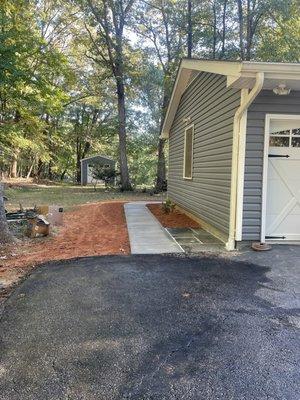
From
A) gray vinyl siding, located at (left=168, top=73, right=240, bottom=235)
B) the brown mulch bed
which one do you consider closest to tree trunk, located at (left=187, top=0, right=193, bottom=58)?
gray vinyl siding, located at (left=168, top=73, right=240, bottom=235)

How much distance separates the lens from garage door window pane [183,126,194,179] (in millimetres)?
8698

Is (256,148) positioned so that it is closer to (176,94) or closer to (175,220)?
(175,220)

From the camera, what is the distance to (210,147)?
6773mm

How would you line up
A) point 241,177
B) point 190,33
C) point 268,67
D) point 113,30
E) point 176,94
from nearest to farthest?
point 268,67 → point 241,177 → point 176,94 → point 190,33 → point 113,30

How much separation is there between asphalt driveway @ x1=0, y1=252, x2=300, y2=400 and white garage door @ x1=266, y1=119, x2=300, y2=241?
1546 mm

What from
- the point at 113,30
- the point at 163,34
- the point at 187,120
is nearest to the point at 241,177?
the point at 187,120

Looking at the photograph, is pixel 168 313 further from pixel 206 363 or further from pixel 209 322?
pixel 206 363

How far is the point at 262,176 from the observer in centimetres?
528

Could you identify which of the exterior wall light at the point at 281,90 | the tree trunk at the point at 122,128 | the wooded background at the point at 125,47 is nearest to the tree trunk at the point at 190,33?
the wooded background at the point at 125,47

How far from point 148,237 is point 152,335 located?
359 centimetres

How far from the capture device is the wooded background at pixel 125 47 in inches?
547

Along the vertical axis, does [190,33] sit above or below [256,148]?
above

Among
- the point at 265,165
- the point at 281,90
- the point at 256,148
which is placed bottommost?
the point at 265,165

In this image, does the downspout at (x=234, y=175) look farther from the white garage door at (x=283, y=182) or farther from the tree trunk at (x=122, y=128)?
the tree trunk at (x=122, y=128)
